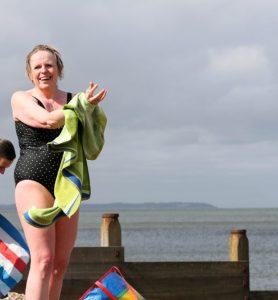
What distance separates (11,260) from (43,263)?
444mm

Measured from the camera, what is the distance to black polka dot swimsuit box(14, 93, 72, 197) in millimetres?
6566

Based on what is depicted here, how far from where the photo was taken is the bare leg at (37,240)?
6.46 m

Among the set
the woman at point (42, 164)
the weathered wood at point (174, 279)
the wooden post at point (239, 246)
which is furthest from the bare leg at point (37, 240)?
the wooden post at point (239, 246)

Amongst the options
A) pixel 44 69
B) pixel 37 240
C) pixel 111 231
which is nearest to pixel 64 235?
pixel 37 240

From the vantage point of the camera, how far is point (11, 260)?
22.5ft

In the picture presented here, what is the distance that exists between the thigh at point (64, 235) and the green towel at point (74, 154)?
0.40 ft

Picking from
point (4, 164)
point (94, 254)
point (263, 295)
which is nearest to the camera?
point (4, 164)

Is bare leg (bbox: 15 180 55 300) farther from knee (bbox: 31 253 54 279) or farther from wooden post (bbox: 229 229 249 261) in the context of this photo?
wooden post (bbox: 229 229 249 261)

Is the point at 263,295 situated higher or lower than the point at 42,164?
higher

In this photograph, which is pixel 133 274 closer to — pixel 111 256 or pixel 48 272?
pixel 111 256

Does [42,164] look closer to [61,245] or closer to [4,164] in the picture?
[4,164]

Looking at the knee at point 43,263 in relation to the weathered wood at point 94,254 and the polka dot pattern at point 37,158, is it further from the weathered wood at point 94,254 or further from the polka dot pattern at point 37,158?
the weathered wood at point 94,254

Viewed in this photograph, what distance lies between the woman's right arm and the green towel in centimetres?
6

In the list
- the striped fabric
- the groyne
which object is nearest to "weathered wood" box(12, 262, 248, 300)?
the groyne
